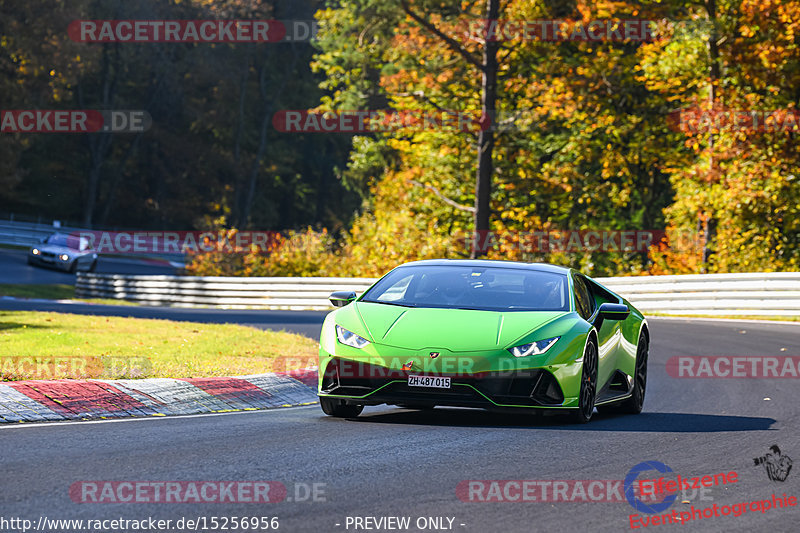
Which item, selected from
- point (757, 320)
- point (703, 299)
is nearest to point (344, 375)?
point (757, 320)

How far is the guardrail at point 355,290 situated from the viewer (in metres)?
25.3

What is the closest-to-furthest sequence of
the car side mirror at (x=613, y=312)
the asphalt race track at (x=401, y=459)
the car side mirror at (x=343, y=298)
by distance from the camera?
the asphalt race track at (x=401, y=459) < the car side mirror at (x=343, y=298) < the car side mirror at (x=613, y=312)

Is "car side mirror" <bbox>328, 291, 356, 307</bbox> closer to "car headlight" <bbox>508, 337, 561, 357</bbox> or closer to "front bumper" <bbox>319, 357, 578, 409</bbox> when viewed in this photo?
"front bumper" <bbox>319, 357, 578, 409</bbox>

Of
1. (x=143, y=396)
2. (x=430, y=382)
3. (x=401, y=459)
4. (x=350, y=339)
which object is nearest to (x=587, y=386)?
(x=430, y=382)

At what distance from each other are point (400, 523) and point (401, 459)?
1.88 meters

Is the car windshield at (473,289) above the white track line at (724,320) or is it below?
above

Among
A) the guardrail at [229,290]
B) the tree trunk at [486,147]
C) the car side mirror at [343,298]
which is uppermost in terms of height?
the tree trunk at [486,147]

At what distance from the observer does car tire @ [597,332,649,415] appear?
11.4m

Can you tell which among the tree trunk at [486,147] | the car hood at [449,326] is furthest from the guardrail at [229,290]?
the car hood at [449,326]

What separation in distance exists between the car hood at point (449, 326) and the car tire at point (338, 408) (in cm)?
66

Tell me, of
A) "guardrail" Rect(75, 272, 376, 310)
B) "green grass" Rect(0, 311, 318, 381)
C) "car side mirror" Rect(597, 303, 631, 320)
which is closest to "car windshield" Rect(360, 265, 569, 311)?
"car side mirror" Rect(597, 303, 631, 320)

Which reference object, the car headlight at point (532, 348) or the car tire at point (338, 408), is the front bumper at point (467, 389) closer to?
the car headlight at point (532, 348)

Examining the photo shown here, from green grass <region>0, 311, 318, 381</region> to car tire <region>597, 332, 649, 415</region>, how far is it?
3.82m

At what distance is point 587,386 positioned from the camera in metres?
9.97
